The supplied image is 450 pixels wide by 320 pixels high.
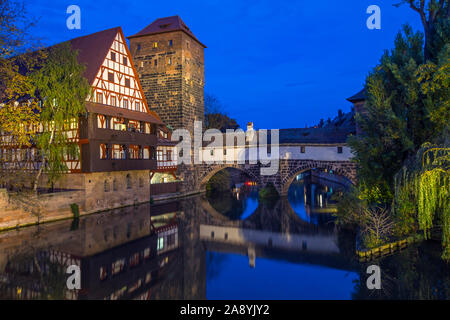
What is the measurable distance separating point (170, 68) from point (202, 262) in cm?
1922

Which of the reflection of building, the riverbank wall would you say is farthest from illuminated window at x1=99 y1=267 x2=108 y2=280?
the riverbank wall

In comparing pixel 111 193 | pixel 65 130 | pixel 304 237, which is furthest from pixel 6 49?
pixel 304 237

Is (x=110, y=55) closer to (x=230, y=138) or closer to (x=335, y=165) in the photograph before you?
(x=230, y=138)

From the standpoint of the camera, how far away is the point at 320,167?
75.7ft

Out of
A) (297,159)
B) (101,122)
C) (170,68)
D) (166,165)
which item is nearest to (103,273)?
(101,122)

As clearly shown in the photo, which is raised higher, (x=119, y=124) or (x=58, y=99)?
(x=58, y=99)

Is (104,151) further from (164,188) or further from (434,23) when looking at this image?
(434,23)

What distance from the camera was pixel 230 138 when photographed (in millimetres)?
26938

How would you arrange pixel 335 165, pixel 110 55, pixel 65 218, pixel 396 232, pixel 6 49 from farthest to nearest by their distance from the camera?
pixel 335 165, pixel 110 55, pixel 65 218, pixel 6 49, pixel 396 232

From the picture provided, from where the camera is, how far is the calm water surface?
7.88m

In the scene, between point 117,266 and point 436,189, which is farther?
point 117,266

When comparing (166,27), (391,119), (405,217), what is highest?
(166,27)

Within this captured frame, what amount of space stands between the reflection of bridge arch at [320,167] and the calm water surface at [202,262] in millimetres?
6575
